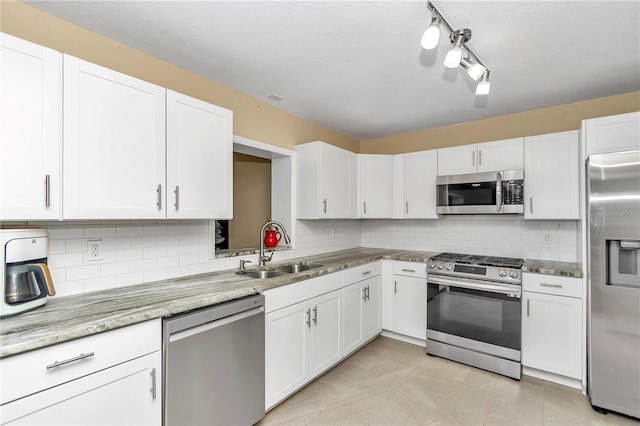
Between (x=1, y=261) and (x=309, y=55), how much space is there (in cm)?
201

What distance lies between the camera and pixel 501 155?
3.10 m

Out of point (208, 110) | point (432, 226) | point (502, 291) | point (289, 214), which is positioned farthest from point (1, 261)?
point (432, 226)

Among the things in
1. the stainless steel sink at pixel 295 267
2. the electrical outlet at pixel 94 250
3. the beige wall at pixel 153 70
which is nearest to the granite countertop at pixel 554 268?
the stainless steel sink at pixel 295 267

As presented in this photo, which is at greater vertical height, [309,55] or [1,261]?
[309,55]

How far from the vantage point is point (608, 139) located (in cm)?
240

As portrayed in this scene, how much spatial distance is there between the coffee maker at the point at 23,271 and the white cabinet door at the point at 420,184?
10.8ft

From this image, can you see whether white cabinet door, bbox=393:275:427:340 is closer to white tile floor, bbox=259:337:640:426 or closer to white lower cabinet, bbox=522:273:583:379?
white tile floor, bbox=259:337:640:426

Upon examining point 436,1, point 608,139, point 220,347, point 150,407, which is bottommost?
point 150,407

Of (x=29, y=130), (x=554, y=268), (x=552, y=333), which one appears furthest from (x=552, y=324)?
(x=29, y=130)

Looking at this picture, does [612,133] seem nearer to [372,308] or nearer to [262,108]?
[372,308]

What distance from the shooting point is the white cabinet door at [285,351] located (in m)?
2.11

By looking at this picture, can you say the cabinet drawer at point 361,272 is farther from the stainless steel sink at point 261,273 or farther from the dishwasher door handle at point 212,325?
the dishwasher door handle at point 212,325

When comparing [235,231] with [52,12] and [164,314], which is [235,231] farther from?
[52,12]

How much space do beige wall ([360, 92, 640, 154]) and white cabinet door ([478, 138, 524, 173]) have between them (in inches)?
14.9
